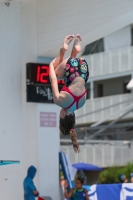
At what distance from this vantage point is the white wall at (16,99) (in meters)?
12.6

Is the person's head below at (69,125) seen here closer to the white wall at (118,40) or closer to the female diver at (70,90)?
the female diver at (70,90)

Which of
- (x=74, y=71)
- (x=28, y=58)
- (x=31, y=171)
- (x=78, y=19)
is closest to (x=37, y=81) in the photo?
(x=28, y=58)

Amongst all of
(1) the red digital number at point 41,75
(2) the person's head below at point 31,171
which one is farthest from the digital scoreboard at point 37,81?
(2) the person's head below at point 31,171

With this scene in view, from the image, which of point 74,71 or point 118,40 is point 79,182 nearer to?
point 74,71

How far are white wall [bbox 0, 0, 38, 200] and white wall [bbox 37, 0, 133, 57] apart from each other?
0.87 ft

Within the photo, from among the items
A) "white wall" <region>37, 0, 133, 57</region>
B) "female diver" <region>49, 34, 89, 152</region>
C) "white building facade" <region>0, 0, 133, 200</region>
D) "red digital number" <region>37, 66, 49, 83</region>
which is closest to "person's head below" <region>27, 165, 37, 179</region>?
"white building facade" <region>0, 0, 133, 200</region>

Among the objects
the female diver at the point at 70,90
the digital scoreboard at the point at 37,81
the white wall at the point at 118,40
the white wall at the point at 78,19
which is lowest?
the female diver at the point at 70,90

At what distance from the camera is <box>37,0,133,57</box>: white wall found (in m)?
11.8

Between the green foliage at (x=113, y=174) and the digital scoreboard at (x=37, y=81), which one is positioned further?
the green foliage at (x=113, y=174)

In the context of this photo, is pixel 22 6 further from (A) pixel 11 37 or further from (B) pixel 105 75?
(B) pixel 105 75

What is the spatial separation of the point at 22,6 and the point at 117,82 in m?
18.7

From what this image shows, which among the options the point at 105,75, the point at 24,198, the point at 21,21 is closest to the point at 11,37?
the point at 21,21

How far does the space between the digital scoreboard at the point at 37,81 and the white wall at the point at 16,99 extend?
0.11m

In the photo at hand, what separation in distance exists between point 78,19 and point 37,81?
4.88ft
